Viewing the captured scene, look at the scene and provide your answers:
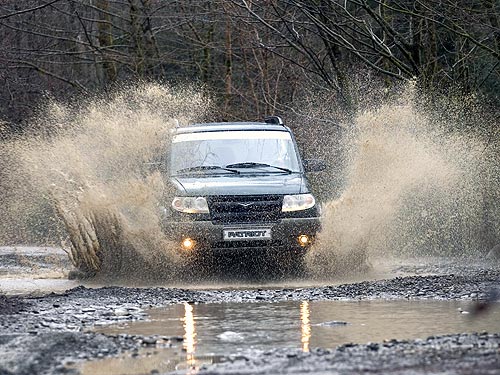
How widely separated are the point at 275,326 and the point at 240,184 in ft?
16.4

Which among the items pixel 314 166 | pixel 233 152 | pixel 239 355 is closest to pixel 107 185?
pixel 233 152

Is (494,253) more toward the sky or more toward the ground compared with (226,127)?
more toward the ground

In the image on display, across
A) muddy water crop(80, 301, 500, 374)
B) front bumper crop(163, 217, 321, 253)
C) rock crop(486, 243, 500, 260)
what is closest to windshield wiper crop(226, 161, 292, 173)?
front bumper crop(163, 217, 321, 253)

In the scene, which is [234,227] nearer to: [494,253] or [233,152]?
[233,152]

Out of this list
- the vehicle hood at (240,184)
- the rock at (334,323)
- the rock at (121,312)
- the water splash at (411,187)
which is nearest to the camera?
the rock at (334,323)

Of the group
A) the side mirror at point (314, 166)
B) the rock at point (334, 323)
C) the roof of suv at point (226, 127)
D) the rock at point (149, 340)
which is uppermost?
the roof of suv at point (226, 127)

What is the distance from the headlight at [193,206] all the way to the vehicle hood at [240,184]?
3.4 inches

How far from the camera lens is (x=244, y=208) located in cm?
1385

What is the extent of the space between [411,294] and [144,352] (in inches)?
169

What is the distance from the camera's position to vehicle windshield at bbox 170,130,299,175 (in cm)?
1488

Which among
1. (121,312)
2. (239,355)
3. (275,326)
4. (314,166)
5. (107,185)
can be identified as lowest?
(239,355)

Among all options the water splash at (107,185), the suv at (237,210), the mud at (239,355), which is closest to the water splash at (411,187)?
A: the suv at (237,210)

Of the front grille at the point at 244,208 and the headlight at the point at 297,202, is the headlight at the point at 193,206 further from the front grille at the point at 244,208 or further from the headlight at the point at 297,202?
the headlight at the point at 297,202

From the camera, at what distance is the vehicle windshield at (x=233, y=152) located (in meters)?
14.9
